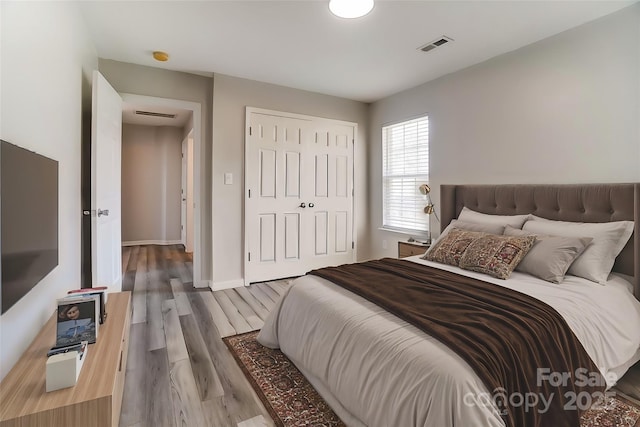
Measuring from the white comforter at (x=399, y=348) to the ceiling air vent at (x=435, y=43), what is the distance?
1.95 m

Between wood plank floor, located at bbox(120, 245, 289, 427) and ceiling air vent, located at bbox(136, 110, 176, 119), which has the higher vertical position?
ceiling air vent, located at bbox(136, 110, 176, 119)

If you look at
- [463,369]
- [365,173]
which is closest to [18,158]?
[463,369]

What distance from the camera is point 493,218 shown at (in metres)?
2.77

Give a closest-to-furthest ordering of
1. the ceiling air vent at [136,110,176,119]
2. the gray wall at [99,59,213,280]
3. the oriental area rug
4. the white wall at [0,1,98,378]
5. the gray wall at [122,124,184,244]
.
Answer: the white wall at [0,1,98,378]
the oriental area rug
the gray wall at [99,59,213,280]
the ceiling air vent at [136,110,176,119]
the gray wall at [122,124,184,244]

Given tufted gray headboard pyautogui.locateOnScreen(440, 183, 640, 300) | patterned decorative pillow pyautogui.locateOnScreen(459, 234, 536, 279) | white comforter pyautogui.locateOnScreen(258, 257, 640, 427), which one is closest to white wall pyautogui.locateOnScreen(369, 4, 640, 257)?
tufted gray headboard pyautogui.locateOnScreen(440, 183, 640, 300)

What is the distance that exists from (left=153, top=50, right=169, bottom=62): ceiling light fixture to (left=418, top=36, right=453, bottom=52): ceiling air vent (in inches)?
94.4

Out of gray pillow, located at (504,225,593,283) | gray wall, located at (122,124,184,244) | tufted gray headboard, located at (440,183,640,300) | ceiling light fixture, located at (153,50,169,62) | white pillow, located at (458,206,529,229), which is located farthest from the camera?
gray wall, located at (122,124,184,244)

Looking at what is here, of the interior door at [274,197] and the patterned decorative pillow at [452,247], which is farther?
the interior door at [274,197]

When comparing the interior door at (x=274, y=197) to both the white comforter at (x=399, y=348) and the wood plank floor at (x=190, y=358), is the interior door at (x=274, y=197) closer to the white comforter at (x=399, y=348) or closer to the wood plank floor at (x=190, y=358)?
the wood plank floor at (x=190, y=358)

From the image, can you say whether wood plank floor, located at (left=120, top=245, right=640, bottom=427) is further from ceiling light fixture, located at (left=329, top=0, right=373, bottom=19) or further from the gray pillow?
ceiling light fixture, located at (left=329, top=0, right=373, bottom=19)

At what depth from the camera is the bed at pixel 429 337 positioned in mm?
1104

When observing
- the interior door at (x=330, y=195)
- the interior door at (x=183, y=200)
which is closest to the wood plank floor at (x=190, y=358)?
the interior door at (x=330, y=195)

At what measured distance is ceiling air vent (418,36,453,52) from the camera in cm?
267

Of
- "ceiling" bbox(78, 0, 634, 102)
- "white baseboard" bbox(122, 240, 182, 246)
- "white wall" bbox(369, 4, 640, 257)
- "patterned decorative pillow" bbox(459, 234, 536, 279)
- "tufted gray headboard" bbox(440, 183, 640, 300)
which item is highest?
"ceiling" bbox(78, 0, 634, 102)
